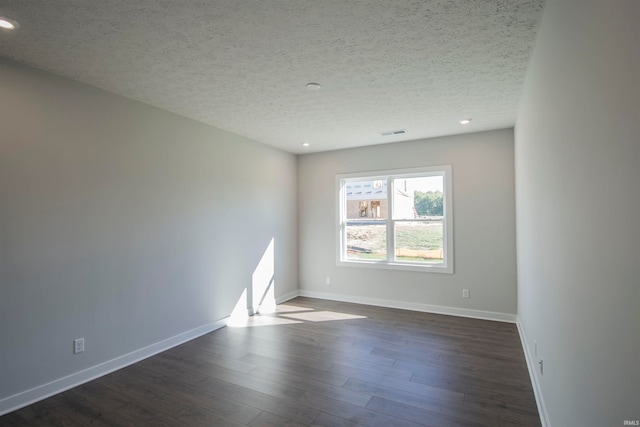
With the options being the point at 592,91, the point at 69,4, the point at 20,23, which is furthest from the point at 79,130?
the point at 592,91

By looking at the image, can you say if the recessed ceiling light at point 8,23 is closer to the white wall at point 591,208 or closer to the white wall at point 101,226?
the white wall at point 101,226

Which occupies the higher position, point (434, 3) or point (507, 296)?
point (434, 3)

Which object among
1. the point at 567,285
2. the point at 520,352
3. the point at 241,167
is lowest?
the point at 520,352

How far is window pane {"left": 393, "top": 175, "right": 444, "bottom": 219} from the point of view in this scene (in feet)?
15.9

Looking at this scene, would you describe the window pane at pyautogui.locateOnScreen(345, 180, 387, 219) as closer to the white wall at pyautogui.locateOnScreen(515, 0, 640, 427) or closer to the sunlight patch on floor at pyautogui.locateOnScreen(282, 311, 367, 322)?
the sunlight patch on floor at pyautogui.locateOnScreen(282, 311, 367, 322)

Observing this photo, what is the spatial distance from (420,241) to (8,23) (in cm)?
489

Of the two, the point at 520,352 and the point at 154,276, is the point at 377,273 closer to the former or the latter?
the point at 520,352

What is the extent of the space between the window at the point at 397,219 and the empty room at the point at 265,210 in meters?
0.05

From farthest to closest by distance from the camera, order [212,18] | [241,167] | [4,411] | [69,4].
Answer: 1. [241,167]
2. [4,411]
3. [212,18]
4. [69,4]

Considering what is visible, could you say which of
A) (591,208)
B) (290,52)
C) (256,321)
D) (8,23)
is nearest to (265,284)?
(256,321)

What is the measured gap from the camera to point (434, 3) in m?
1.81

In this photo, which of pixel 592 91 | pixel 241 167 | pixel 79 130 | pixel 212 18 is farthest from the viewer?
pixel 241 167

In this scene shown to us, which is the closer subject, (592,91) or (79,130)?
(592,91)

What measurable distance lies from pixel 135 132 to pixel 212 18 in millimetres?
1869
